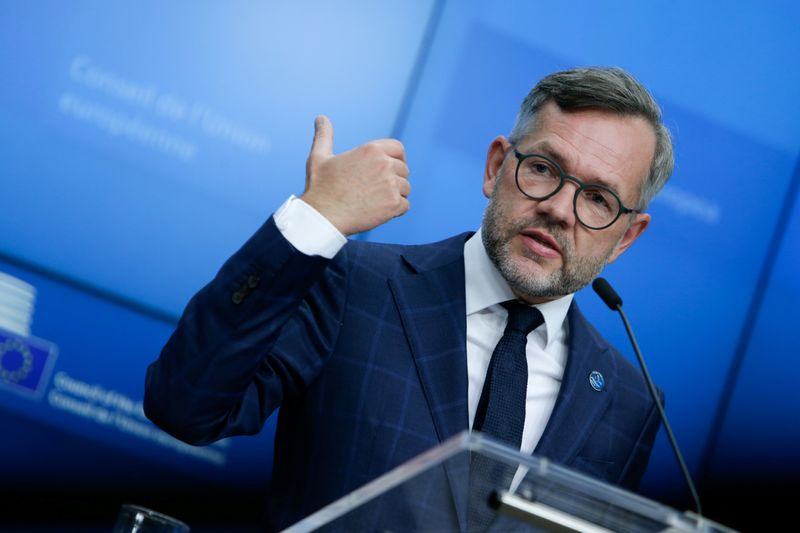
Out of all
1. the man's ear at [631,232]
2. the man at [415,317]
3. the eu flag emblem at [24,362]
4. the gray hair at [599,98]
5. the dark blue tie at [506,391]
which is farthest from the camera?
the eu flag emblem at [24,362]

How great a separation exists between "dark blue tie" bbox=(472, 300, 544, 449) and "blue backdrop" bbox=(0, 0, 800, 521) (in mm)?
1048

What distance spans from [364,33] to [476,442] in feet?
6.76

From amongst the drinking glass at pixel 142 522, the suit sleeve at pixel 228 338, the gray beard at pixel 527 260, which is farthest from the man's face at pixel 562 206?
the drinking glass at pixel 142 522

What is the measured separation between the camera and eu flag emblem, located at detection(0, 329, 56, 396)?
2.82m

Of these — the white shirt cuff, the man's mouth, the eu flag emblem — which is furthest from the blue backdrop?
the white shirt cuff

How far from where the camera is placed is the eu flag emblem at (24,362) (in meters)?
2.82

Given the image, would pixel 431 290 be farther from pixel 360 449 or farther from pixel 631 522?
pixel 631 522

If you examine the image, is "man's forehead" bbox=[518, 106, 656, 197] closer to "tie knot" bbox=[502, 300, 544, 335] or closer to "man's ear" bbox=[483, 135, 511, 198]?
"man's ear" bbox=[483, 135, 511, 198]

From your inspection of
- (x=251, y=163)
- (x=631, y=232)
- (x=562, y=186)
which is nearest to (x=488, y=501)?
(x=562, y=186)

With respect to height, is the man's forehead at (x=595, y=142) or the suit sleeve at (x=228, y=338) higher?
the man's forehead at (x=595, y=142)

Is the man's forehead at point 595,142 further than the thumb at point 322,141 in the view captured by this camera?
Yes

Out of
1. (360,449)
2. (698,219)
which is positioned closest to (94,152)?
(360,449)

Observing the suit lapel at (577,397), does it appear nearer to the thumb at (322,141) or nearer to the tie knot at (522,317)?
the tie knot at (522,317)

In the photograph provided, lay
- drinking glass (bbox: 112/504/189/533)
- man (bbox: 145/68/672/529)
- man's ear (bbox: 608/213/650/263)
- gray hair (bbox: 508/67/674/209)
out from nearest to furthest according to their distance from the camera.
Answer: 1. drinking glass (bbox: 112/504/189/533)
2. man (bbox: 145/68/672/529)
3. gray hair (bbox: 508/67/674/209)
4. man's ear (bbox: 608/213/650/263)
